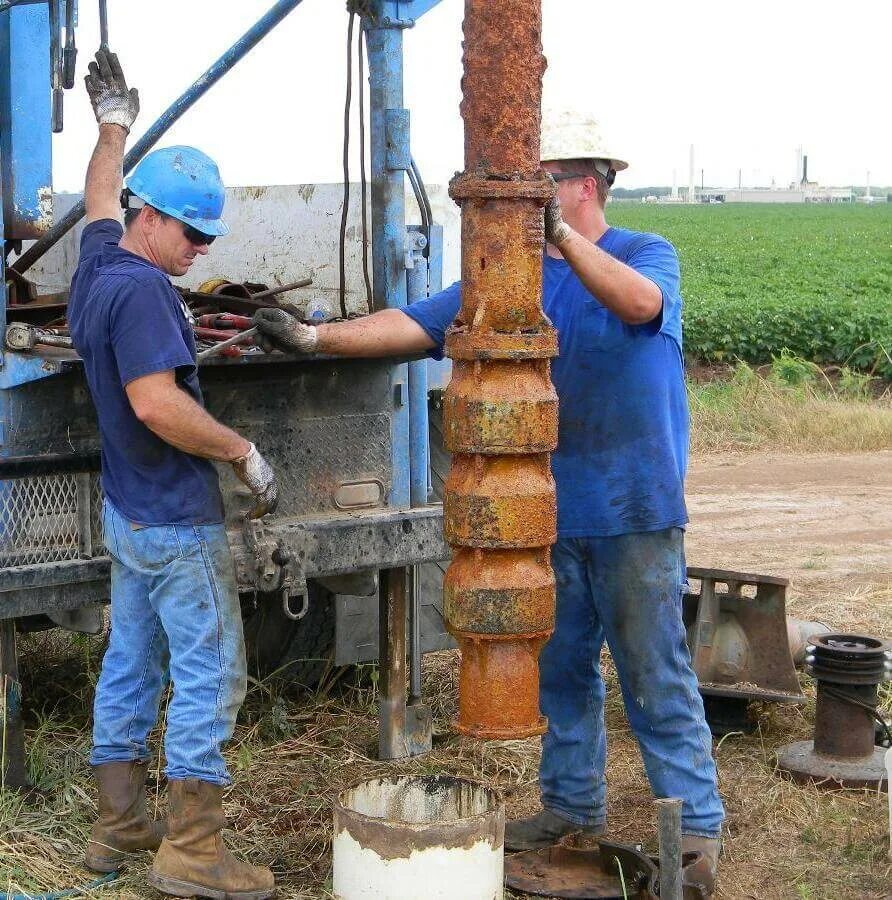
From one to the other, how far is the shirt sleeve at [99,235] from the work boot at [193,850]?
1422mm

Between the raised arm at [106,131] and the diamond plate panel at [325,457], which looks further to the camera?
the diamond plate panel at [325,457]

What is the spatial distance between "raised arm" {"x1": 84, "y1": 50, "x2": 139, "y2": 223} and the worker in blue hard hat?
0.24 m

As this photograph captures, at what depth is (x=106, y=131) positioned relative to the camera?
4109mm

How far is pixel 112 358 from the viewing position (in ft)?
11.8

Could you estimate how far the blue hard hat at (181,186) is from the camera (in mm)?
3646

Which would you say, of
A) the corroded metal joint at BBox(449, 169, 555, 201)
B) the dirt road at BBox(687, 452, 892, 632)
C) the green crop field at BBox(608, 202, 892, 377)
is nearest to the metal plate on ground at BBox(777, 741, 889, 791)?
the dirt road at BBox(687, 452, 892, 632)

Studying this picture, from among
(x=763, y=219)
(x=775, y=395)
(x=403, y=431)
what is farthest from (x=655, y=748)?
(x=763, y=219)

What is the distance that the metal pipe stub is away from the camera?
4.72 metres

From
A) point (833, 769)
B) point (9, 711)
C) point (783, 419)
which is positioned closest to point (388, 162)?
point (9, 711)

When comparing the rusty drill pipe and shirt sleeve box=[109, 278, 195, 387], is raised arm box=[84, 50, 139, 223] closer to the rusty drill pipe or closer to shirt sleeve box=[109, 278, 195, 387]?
shirt sleeve box=[109, 278, 195, 387]

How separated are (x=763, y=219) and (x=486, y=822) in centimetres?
7085

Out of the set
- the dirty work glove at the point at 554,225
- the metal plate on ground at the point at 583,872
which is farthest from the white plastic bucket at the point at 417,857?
the dirty work glove at the point at 554,225

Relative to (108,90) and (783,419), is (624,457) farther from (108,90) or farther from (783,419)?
(783,419)

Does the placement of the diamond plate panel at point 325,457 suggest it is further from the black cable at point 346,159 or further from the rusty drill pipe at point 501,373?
the rusty drill pipe at point 501,373
